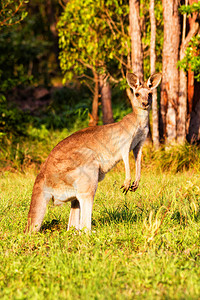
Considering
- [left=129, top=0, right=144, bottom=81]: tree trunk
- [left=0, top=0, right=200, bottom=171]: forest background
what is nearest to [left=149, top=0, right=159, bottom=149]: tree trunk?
[left=0, top=0, right=200, bottom=171]: forest background

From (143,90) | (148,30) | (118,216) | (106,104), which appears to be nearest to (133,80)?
(143,90)

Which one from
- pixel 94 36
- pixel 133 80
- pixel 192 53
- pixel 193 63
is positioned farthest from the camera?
pixel 94 36

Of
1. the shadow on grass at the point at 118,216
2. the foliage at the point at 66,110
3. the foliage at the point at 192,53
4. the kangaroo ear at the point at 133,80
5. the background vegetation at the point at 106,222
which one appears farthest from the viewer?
the foliage at the point at 66,110

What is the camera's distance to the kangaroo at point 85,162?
12.3ft

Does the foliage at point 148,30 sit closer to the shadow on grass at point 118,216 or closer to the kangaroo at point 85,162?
the kangaroo at point 85,162

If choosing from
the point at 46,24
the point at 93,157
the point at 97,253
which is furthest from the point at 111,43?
the point at 46,24

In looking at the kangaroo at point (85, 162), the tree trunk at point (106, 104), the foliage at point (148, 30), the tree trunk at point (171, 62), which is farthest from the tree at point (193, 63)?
the kangaroo at point (85, 162)

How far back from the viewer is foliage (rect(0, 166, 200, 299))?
2.81m

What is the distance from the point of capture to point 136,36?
7.93 meters

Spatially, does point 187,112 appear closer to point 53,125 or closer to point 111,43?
point 111,43

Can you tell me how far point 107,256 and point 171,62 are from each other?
524 centimetres

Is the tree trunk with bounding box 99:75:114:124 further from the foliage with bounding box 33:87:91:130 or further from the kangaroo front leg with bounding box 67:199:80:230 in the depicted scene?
the kangaroo front leg with bounding box 67:199:80:230

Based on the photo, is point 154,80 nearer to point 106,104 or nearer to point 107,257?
point 107,257

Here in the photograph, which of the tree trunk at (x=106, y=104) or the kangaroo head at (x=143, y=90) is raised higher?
the kangaroo head at (x=143, y=90)
